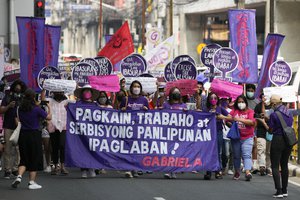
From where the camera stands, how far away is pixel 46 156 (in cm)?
1970

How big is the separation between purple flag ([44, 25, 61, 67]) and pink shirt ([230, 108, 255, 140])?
6.72 metres

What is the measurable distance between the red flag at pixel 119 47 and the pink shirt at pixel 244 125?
9.81m

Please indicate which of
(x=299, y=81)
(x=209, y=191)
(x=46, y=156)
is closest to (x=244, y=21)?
(x=299, y=81)

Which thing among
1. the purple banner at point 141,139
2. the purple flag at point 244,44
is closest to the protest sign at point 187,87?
the purple banner at point 141,139

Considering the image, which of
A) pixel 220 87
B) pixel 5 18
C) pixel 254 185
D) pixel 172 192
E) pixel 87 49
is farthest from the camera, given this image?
pixel 87 49

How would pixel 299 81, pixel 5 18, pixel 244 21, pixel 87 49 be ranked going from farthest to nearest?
1. pixel 87 49
2. pixel 5 18
3. pixel 299 81
4. pixel 244 21

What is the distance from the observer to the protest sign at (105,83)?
65.9 feet

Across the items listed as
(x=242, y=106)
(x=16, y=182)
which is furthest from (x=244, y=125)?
(x=16, y=182)

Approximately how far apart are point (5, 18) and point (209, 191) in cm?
2032

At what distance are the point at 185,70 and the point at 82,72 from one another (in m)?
→ 2.42

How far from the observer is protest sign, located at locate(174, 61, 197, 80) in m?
23.3

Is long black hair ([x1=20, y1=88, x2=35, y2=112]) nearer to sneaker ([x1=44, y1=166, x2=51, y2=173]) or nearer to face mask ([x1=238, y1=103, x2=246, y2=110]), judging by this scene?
sneaker ([x1=44, y1=166, x2=51, y2=173])

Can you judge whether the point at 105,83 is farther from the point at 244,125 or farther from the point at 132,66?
the point at 132,66

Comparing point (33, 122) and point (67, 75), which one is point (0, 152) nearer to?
point (33, 122)
